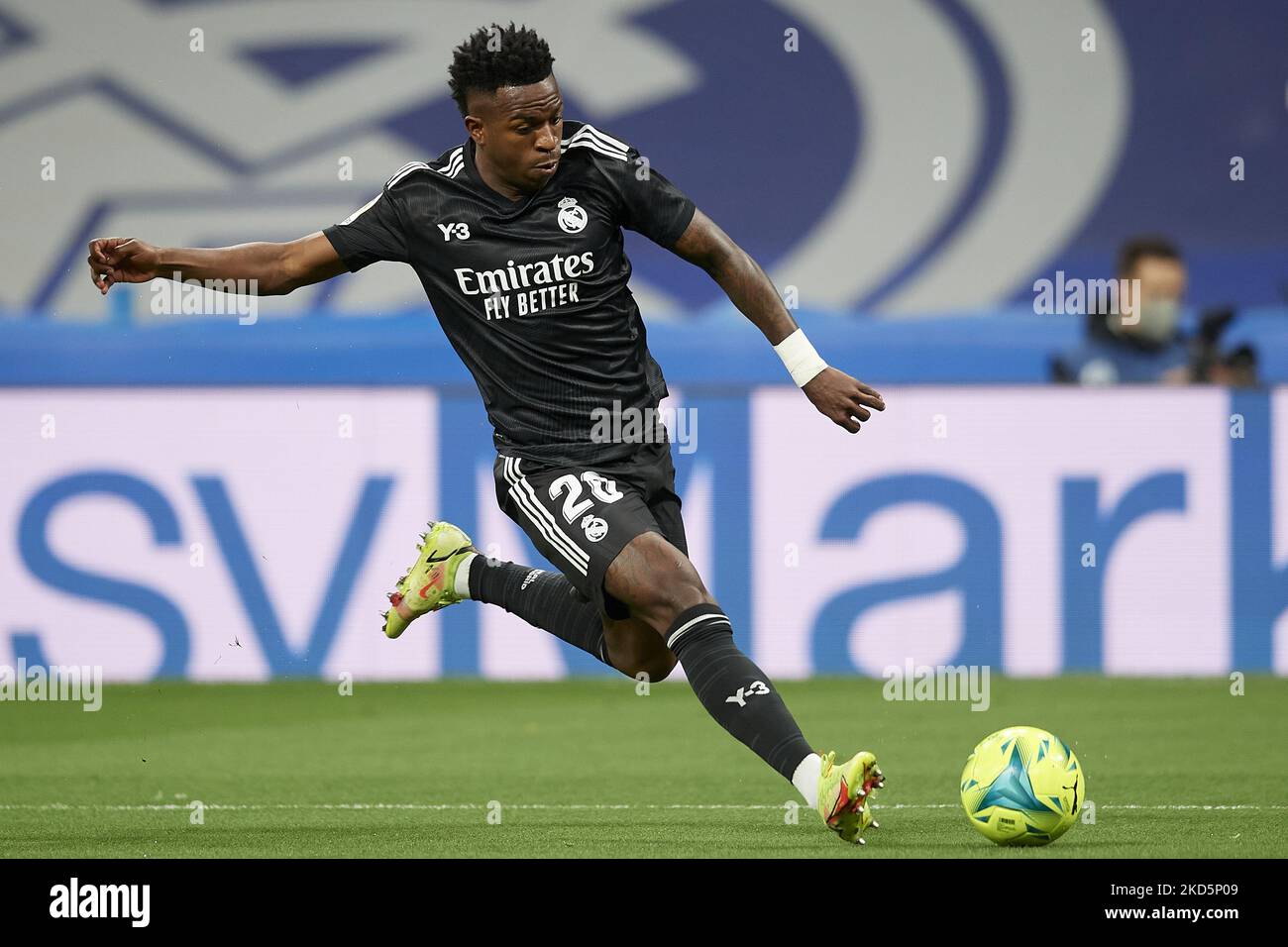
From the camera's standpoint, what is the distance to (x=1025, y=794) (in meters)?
5.18

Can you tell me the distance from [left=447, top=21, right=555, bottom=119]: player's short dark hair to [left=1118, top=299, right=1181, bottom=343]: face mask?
7141 mm

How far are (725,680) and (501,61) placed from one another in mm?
1706

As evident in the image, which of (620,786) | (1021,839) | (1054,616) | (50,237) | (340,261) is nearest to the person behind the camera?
(1021,839)

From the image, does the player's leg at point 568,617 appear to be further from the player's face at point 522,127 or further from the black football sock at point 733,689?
the player's face at point 522,127

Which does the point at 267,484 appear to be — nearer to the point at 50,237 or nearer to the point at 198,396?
the point at 198,396

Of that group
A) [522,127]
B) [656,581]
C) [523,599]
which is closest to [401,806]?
[523,599]

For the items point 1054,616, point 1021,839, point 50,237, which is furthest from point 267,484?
point 1021,839

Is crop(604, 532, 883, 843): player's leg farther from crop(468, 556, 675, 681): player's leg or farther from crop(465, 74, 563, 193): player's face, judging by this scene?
crop(465, 74, 563, 193): player's face

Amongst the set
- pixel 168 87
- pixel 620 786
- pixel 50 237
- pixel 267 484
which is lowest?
pixel 620 786

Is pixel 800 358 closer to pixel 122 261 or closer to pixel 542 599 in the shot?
pixel 542 599

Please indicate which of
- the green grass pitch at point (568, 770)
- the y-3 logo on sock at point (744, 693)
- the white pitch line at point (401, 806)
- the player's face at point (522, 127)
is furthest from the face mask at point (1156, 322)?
the y-3 logo on sock at point (744, 693)

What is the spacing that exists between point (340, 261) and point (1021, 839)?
238 cm

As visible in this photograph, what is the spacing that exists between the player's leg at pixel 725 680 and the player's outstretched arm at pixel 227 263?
3.89 ft

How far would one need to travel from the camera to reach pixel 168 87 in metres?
14.7
